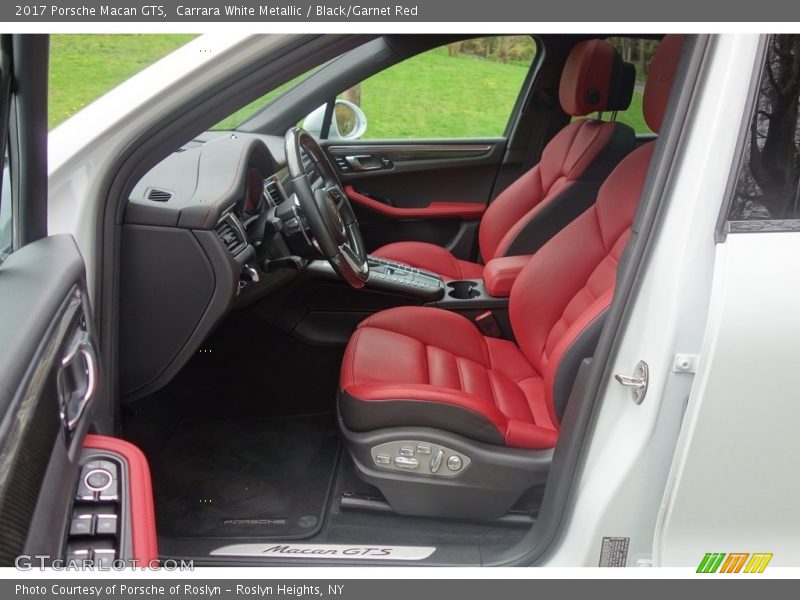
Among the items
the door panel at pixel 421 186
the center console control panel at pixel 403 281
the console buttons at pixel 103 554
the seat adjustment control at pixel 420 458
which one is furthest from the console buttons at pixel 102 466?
the door panel at pixel 421 186

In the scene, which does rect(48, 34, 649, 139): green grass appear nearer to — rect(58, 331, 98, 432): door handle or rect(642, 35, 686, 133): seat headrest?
rect(642, 35, 686, 133): seat headrest

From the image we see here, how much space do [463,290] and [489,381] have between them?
655 millimetres

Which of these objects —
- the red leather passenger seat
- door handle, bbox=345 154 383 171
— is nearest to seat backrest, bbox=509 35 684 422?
the red leather passenger seat

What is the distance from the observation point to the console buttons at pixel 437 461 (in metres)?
1.72

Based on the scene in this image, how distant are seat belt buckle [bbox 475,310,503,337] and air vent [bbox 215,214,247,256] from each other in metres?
0.91

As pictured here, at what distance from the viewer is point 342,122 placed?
3.57 meters

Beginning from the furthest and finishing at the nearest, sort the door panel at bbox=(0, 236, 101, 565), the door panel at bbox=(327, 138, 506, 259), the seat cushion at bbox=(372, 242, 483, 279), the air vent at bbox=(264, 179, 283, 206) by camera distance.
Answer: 1. the door panel at bbox=(327, 138, 506, 259)
2. the seat cushion at bbox=(372, 242, 483, 279)
3. the air vent at bbox=(264, 179, 283, 206)
4. the door panel at bbox=(0, 236, 101, 565)

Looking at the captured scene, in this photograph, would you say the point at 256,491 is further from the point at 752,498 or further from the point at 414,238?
the point at 414,238

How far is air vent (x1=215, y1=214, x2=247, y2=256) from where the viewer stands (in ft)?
6.15

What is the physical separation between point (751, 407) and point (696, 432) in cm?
9

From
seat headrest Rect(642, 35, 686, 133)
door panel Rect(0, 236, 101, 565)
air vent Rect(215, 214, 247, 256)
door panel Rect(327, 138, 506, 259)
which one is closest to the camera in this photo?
door panel Rect(0, 236, 101, 565)

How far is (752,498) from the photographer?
4.02 ft

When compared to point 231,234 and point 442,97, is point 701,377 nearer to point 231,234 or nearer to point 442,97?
point 231,234

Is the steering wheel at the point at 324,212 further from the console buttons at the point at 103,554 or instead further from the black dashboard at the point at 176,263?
the console buttons at the point at 103,554
